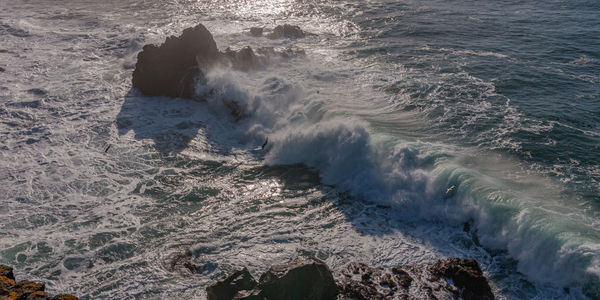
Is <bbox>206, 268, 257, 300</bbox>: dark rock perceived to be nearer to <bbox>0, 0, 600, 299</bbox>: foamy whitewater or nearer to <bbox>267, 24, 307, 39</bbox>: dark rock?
<bbox>0, 0, 600, 299</bbox>: foamy whitewater

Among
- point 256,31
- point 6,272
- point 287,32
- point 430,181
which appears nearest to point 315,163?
point 430,181

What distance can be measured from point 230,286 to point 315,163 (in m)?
7.13

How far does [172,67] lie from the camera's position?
64.3 feet

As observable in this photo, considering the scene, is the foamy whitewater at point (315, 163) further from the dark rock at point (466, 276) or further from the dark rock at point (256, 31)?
the dark rock at point (256, 31)

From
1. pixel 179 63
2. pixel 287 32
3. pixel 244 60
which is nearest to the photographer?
pixel 179 63

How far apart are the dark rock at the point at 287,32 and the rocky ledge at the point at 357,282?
19562 millimetres

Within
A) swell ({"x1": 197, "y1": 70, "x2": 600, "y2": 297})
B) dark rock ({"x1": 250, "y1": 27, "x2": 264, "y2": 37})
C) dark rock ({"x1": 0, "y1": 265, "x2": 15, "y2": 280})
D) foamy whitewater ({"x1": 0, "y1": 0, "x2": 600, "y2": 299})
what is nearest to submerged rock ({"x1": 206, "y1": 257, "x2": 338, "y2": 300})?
foamy whitewater ({"x1": 0, "y1": 0, "x2": 600, "y2": 299})

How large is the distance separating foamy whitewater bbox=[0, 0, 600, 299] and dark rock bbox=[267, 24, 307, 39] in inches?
60.9

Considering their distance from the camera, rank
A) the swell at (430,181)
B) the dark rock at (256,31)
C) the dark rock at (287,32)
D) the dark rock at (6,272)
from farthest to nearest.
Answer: the dark rock at (256,31)
the dark rock at (287,32)
the swell at (430,181)
the dark rock at (6,272)

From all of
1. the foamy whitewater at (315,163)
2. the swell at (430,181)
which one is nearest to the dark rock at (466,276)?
the foamy whitewater at (315,163)

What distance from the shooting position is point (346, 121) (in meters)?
15.4

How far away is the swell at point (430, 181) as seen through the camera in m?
9.62

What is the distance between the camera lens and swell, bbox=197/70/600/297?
962 cm

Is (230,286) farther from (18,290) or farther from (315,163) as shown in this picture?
(315,163)
